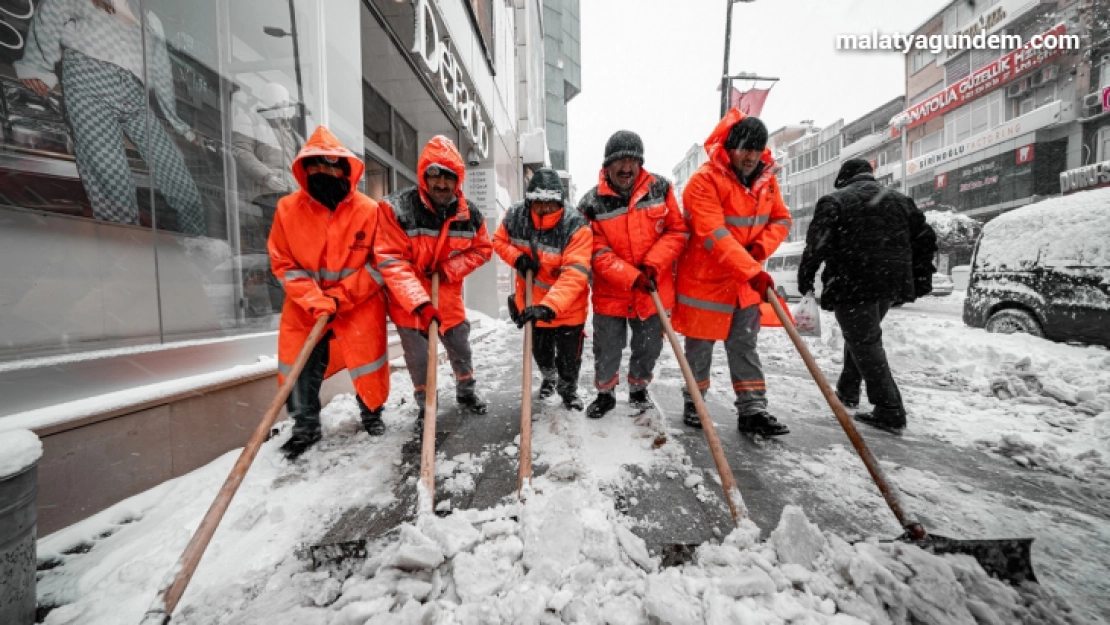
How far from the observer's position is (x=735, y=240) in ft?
8.60

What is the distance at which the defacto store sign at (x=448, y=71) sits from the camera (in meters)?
5.04

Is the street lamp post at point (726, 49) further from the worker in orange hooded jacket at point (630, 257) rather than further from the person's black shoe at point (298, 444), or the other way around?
the person's black shoe at point (298, 444)

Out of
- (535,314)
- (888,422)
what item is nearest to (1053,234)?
(888,422)

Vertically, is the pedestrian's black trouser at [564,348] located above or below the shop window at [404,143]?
below

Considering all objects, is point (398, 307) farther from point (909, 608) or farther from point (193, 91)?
point (909, 608)

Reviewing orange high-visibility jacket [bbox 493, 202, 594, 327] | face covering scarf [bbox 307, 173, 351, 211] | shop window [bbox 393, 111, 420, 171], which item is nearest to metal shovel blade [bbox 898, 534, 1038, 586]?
orange high-visibility jacket [bbox 493, 202, 594, 327]

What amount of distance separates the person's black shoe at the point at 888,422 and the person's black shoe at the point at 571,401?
2.04 m

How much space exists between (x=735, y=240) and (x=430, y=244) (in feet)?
6.79

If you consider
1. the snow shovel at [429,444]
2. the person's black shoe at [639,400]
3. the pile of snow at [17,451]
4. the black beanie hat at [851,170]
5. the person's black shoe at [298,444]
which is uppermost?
the black beanie hat at [851,170]

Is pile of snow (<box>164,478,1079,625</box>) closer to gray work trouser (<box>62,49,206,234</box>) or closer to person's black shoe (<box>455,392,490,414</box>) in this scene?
person's black shoe (<box>455,392,490,414</box>)

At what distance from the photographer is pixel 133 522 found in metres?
1.88

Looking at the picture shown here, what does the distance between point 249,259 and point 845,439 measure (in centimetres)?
455

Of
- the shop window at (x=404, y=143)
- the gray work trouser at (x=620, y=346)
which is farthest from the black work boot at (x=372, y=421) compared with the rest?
the shop window at (x=404, y=143)

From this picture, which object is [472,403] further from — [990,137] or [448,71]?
[990,137]
